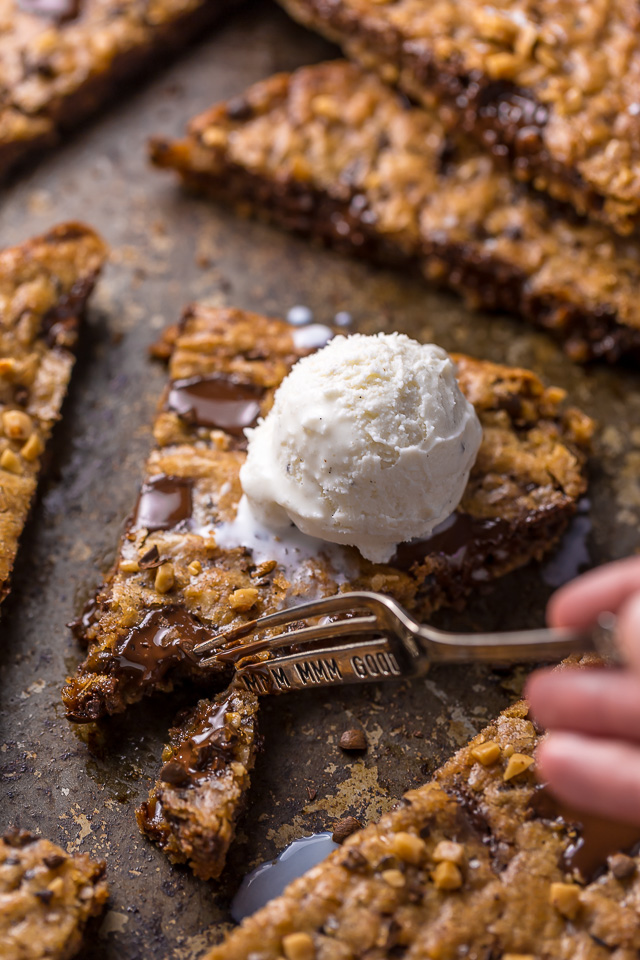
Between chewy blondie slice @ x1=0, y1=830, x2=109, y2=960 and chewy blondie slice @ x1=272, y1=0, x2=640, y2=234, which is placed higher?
chewy blondie slice @ x1=272, y1=0, x2=640, y2=234

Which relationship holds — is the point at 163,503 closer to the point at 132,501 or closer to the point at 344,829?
the point at 132,501

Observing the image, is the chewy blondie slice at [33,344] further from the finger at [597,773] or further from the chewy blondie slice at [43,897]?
the finger at [597,773]

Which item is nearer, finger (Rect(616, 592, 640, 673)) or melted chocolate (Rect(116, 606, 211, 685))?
finger (Rect(616, 592, 640, 673))

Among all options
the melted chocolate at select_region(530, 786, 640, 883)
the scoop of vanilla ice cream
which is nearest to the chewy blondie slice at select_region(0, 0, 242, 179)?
the scoop of vanilla ice cream

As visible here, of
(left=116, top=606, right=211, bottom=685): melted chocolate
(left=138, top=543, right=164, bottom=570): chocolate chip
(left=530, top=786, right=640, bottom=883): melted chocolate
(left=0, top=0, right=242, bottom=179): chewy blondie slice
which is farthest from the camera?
(left=0, top=0, right=242, bottom=179): chewy blondie slice

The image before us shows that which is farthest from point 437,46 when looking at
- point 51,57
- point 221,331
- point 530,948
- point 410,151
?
point 530,948

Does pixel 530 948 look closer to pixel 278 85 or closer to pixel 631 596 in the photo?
pixel 631 596

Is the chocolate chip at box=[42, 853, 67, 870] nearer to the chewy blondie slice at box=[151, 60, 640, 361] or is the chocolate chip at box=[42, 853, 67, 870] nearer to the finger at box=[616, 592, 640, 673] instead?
the finger at box=[616, 592, 640, 673]
